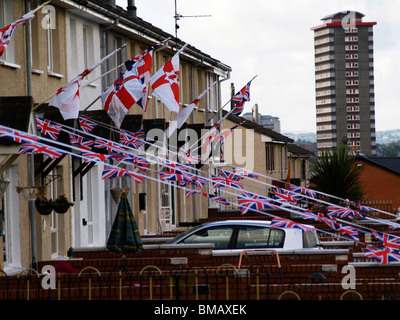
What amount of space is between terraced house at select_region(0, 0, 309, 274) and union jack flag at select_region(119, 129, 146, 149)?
0.26 meters

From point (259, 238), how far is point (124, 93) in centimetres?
372

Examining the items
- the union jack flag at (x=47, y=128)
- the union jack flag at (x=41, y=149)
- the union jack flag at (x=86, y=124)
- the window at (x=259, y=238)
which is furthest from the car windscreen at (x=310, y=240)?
the union jack flag at (x=41, y=149)

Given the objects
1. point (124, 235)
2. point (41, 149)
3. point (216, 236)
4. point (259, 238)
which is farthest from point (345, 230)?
point (216, 236)

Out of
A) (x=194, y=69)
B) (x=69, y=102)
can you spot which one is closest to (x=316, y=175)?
(x=194, y=69)

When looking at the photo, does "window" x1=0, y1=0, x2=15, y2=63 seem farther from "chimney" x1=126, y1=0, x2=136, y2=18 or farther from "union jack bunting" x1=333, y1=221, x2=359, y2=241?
"chimney" x1=126, y1=0, x2=136, y2=18

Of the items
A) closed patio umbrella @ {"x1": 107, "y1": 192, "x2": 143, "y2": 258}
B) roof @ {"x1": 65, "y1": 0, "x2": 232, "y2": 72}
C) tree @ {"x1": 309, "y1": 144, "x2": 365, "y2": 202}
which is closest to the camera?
closed patio umbrella @ {"x1": 107, "y1": 192, "x2": 143, "y2": 258}

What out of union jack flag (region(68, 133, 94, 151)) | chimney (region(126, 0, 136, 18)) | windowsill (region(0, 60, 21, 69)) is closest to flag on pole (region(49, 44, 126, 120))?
windowsill (region(0, 60, 21, 69))

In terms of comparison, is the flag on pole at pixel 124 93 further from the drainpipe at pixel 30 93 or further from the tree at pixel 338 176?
Answer: the tree at pixel 338 176

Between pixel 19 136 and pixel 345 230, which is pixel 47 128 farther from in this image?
pixel 345 230

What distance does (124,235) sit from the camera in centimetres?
1656

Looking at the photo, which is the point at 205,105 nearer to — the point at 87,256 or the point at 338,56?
the point at 87,256

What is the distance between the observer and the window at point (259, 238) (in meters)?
18.0

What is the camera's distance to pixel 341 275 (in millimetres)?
16672

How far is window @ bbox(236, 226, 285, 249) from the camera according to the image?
59.2 ft
